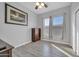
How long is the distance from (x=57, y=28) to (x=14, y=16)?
3.42 m

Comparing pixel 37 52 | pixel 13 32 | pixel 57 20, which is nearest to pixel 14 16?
pixel 13 32

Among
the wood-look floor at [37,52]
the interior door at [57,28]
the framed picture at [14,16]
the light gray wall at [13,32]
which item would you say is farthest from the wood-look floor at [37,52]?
the interior door at [57,28]

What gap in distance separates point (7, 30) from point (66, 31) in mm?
3845

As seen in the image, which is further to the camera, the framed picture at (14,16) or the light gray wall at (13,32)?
the framed picture at (14,16)

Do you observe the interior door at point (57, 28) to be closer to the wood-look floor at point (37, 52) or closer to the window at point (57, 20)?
the window at point (57, 20)

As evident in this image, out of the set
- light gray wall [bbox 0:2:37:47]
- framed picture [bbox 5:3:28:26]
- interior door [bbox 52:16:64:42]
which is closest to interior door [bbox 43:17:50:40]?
interior door [bbox 52:16:64:42]

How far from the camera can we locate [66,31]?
226 inches

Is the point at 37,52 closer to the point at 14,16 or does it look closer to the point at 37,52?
the point at 37,52

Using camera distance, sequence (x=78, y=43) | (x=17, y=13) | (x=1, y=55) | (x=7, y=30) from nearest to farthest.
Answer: (x=1, y=55) < (x=78, y=43) < (x=7, y=30) < (x=17, y=13)

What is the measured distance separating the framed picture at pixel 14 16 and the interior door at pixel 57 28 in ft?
7.52

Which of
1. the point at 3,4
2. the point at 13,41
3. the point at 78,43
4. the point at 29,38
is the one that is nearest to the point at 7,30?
the point at 13,41

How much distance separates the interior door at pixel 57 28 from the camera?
6109mm

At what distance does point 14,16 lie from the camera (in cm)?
429

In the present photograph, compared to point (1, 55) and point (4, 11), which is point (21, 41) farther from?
point (1, 55)
